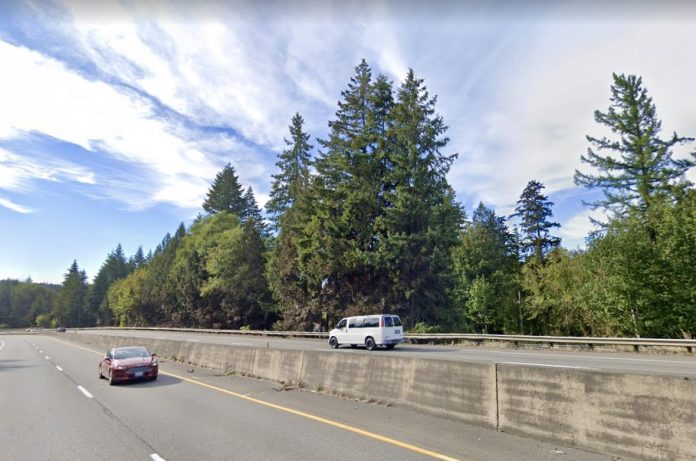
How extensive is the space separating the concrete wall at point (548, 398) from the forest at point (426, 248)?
23332 mm

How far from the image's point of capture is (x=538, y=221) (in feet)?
220

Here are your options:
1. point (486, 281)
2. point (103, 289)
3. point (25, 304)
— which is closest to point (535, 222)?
point (486, 281)

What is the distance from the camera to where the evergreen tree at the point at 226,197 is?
81938 mm

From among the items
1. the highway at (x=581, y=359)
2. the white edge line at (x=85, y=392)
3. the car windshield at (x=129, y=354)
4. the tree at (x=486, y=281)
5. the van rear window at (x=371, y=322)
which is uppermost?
the tree at (x=486, y=281)

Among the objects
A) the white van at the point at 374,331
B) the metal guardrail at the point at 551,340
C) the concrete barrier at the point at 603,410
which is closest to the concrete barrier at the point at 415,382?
the concrete barrier at the point at 603,410

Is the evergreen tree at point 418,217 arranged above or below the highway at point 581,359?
above

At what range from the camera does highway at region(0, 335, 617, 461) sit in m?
6.19

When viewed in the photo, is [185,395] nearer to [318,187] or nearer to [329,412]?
[329,412]

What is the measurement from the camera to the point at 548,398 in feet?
21.2

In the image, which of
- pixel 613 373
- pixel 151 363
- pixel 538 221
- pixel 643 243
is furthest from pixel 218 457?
pixel 538 221

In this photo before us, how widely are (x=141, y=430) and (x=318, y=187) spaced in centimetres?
3424

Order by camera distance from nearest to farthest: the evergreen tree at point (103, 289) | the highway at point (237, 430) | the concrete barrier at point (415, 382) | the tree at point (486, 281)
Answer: the highway at point (237, 430) < the concrete barrier at point (415, 382) < the tree at point (486, 281) < the evergreen tree at point (103, 289)

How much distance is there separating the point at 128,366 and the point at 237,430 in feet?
29.3

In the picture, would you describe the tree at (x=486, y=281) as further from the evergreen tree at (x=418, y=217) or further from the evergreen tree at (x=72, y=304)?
the evergreen tree at (x=72, y=304)
